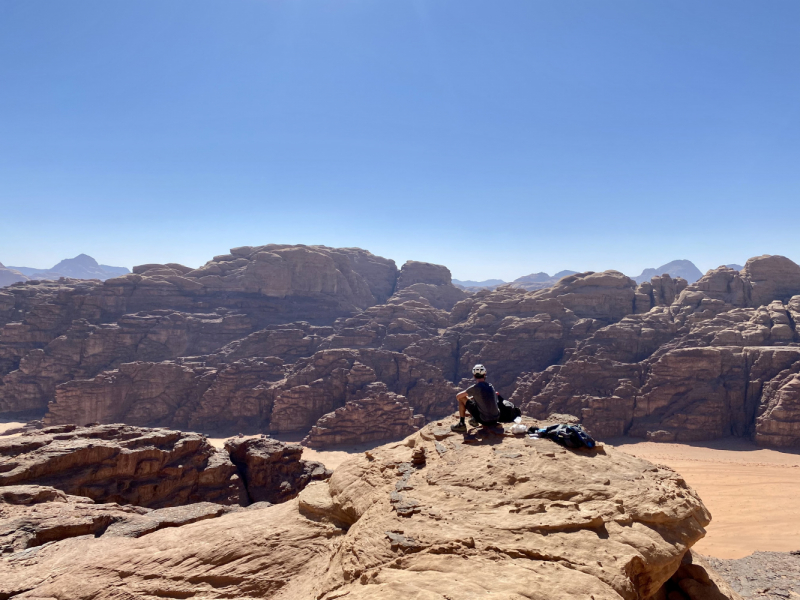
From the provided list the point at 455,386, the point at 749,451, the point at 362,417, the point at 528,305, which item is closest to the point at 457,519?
the point at 362,417

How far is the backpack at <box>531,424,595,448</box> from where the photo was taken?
691 cm

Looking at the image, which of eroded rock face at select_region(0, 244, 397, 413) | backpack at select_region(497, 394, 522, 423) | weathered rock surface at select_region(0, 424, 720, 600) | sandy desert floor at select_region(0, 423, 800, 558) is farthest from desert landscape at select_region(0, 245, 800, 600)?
backpack at select_region(497, 394, 522, 423)

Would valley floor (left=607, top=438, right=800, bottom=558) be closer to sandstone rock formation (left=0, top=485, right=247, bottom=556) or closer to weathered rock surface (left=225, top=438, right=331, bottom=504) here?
weathered rock surface (left=225, top=438, right=331, bottom=504)

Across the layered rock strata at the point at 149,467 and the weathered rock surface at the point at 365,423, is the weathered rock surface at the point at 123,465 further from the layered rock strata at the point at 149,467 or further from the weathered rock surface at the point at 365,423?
the weathered rock surface at the point at 365,423

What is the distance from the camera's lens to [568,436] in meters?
7.00

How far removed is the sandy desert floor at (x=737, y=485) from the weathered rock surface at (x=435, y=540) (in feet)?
42.3

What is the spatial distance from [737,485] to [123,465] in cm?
2845

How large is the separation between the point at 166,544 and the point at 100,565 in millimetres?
853

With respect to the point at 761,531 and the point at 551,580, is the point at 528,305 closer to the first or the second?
the point at 761,531

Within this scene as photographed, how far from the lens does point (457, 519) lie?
507 cm

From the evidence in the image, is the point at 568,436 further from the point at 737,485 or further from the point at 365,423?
the point at 365,423

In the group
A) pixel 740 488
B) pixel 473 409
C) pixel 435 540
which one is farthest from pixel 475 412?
pixel 740 488

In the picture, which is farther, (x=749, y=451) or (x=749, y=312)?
(x=749, y=312)

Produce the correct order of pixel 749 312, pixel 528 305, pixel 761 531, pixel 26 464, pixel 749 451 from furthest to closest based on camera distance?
pixel 528 305 < pixel 749 312 < pixel 749 451 < pixel 761 531 < pixel 26 464
